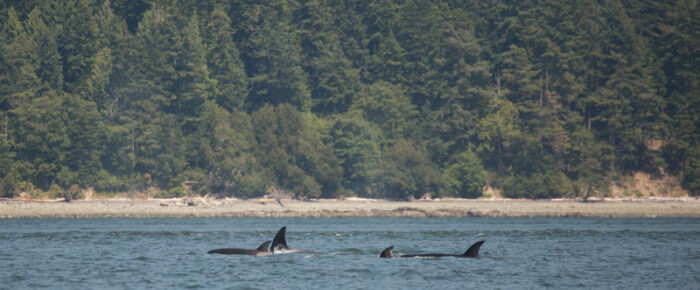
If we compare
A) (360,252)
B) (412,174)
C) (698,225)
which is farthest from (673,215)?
(360,252)

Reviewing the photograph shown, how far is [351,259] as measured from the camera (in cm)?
4222

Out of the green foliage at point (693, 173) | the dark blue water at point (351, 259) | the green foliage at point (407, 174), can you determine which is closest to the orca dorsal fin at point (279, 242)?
the dark blue water at point (351, 259)

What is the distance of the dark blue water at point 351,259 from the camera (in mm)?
34094

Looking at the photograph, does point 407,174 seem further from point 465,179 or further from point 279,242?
point 279,242

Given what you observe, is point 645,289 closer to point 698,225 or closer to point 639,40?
point 698,225

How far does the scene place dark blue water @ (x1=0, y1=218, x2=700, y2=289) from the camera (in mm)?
34094

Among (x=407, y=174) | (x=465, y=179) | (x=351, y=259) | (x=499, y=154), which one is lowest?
(x=351, y=259)

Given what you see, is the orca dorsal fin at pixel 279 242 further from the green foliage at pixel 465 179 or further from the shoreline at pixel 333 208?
the green foliage at pixel 465 179

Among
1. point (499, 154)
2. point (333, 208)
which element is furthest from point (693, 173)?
point (333, 208)

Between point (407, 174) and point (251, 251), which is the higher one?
point (407, 174)

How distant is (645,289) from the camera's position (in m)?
32.3

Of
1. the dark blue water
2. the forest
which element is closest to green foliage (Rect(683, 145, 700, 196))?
the forest

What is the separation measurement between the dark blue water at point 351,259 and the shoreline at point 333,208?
832 inches

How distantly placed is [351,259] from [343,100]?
271ft
